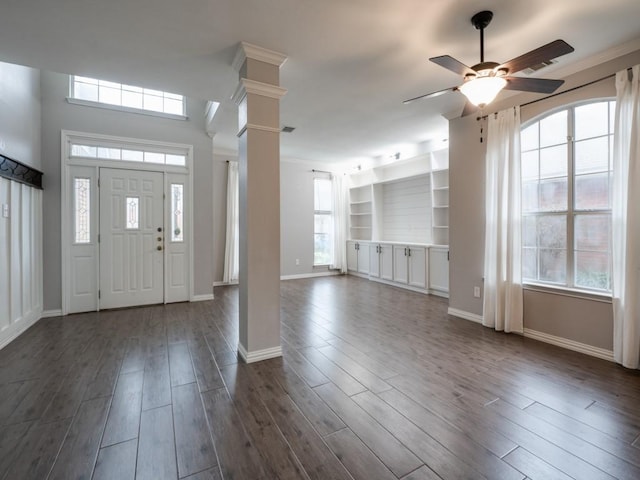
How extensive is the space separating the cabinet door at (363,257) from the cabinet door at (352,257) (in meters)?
0.16

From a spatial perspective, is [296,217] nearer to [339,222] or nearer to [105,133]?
[339,222]

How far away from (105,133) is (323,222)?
15.8ft

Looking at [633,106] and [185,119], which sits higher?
[185,119]

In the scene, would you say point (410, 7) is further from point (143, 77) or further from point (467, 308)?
point (467, 308)

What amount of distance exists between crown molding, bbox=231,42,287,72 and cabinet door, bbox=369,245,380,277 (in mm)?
4705

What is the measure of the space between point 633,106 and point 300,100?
327cm

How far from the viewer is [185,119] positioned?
4.91 meters

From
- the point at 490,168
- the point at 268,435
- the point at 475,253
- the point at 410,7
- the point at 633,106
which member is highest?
the point at 410,7

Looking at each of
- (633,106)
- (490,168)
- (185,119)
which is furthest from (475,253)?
(185,119)

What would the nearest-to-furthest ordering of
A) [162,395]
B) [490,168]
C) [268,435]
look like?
1. [268,435]
2. [162,395]
3. [490,168]

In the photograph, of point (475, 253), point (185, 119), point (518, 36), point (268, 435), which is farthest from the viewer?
point (185, 119)

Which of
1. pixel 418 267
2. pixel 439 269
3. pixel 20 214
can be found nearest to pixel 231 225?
pixel 20 214

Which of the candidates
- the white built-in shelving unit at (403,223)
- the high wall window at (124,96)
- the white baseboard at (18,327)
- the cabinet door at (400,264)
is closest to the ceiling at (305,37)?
the high wall window at (124,96)

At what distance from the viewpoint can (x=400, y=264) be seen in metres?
6.17
